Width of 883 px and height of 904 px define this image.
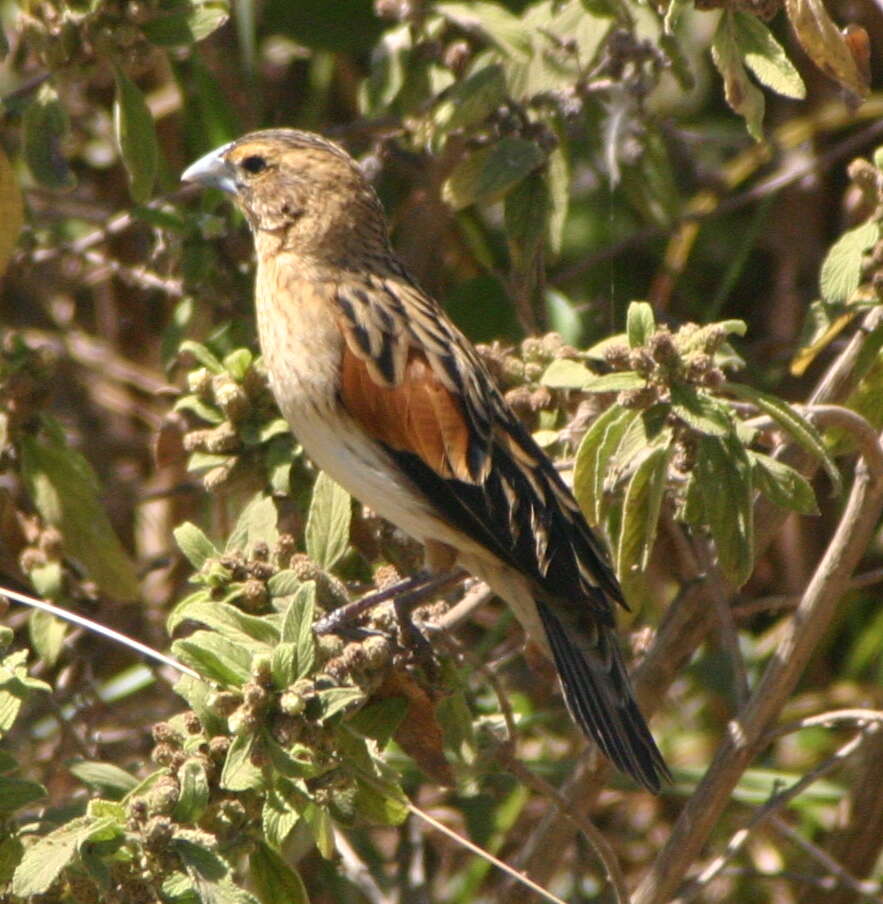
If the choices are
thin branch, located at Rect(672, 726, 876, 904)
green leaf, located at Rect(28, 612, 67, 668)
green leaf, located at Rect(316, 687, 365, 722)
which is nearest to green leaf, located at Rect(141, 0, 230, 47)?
green leaf, located at Rect(28, 612, 67, 668)

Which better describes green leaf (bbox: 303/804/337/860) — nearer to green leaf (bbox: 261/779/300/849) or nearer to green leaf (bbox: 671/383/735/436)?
green leaf (bbox: 261/779/300/849)

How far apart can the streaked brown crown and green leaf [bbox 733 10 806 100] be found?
4.04 ft

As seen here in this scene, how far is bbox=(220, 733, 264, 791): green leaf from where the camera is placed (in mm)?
2428

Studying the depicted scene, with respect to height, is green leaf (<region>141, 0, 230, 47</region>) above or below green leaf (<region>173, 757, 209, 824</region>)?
above

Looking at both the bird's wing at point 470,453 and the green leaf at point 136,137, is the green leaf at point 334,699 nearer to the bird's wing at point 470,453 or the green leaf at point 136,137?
the bird's wing at point 470,453

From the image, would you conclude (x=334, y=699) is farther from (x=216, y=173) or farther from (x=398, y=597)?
(x=216, y=173)

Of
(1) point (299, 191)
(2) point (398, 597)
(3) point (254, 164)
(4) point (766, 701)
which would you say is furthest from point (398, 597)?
(3) point (254, 164)

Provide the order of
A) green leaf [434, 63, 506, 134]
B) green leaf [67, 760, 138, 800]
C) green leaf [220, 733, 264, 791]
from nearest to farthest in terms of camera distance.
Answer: green leaf [220, 733, 264, 791]
green leaf [67, 760, 138, 800]
green leaf [434, 63, 506, 134]

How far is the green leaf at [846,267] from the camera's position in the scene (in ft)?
10.3

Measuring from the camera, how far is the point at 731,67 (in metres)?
2.88

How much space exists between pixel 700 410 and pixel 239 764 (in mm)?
938

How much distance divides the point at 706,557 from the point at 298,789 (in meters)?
1.19

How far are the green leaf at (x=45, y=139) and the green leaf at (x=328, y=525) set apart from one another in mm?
906

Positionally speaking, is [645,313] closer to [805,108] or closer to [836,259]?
[836,259]
